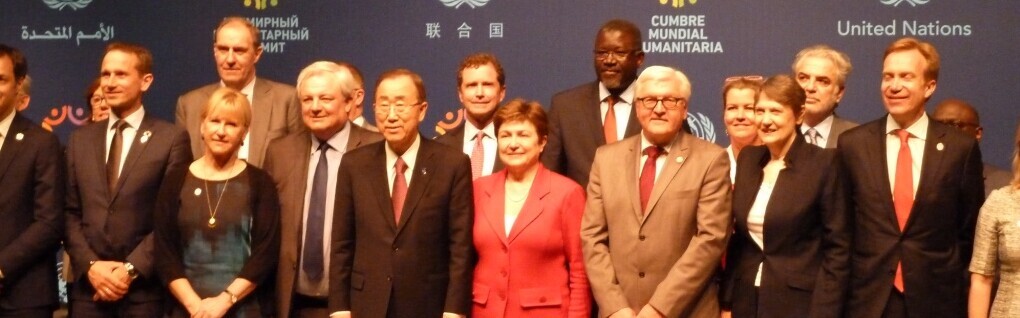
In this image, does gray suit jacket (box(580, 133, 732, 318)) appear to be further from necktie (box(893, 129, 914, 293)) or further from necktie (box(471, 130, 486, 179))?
necktie (box(471, 130, 486, 179))

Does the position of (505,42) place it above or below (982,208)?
above

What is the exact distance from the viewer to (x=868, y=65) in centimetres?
611

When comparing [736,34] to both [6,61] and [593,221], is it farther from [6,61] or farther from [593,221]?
[6,61]

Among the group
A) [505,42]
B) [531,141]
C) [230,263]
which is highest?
[505,42]

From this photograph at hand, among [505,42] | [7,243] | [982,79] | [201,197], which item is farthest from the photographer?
[505,42]

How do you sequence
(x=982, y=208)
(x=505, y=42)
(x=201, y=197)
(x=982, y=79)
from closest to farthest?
(x=982, y=208), (x=201, y=197), (x=982, y=79), (x=505, y=42)

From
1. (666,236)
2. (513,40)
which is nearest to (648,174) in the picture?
(666,236)

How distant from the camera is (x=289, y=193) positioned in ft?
15.5

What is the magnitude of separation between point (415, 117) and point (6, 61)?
64.3 inches

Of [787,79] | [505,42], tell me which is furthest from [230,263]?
[505,42]

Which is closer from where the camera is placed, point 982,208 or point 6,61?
point 982,208

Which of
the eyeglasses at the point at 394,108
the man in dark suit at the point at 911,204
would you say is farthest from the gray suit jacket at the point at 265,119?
the man in dark suit at the point at 911,204

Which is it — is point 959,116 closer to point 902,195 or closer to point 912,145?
point 912,145

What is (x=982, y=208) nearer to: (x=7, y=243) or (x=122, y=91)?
(x=122, y=91)
